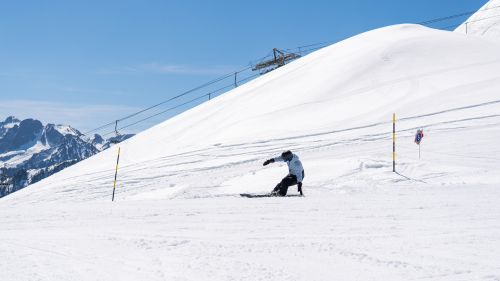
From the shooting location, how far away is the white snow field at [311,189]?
546 centimetres

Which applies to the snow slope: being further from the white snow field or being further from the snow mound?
the white snow field

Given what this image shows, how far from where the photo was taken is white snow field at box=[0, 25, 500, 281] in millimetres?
5461

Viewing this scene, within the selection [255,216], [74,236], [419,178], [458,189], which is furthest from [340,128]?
[74,236]

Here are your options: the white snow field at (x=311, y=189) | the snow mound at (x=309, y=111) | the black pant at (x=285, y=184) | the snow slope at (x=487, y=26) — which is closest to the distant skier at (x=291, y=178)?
the black pant at (x=285, y=184)

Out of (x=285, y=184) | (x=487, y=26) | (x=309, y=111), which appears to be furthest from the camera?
(x=487, y=26)

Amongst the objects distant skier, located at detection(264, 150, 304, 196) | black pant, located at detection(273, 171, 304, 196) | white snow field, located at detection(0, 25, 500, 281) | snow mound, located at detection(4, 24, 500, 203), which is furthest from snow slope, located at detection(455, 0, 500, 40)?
black pant, located at detection(273, 171, 304, 196)

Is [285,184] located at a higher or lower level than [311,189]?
higher

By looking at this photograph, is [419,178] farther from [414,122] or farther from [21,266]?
[21,266]

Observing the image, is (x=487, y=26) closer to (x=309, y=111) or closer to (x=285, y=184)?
(x=309, y=111)

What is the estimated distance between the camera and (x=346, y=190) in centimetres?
1219

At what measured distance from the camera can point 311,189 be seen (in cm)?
1294

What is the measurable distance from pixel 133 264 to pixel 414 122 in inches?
672

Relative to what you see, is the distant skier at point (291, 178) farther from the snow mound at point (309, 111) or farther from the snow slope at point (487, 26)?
the snow slope at point (487, 26)

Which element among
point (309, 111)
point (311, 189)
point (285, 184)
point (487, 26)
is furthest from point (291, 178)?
point (487, 26)
